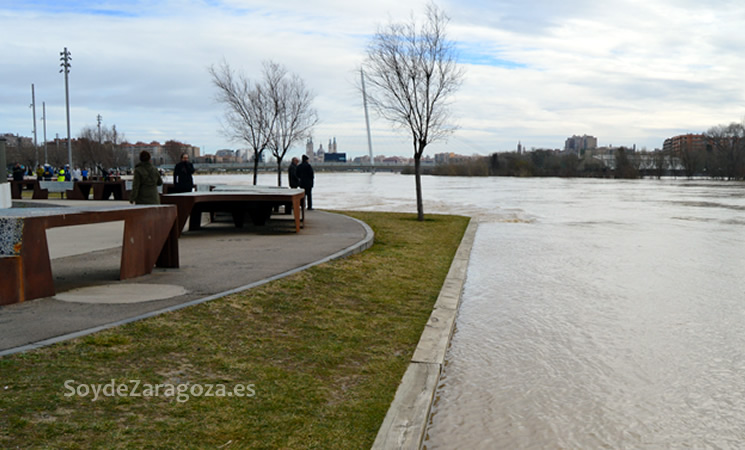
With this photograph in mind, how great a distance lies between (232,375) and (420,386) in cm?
134

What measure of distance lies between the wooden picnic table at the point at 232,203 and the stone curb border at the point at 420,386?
18.5ft

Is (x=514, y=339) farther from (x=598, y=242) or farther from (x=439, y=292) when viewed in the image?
(x=598, y=242)

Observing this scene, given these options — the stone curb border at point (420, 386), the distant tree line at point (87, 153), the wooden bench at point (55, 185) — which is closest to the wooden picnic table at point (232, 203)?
the stone curb border at point (420, 386)

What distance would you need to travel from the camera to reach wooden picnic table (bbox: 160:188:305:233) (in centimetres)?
1180

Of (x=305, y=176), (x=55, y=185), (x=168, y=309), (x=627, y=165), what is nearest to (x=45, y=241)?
(x=168, y=309)

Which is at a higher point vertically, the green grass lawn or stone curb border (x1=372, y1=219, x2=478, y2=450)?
the green grass lawn

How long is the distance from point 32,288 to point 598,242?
472 inches

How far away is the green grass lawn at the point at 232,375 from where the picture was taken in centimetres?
353

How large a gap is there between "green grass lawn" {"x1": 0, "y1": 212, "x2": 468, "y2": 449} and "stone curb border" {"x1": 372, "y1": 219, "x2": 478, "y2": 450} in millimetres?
97

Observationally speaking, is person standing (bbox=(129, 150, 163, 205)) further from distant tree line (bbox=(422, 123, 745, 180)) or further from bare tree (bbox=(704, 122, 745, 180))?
bare tree (bbox=(704, 122, 745, 180))

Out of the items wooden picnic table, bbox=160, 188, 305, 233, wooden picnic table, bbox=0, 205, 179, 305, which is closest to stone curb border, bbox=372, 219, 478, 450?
wooden picnic table, bbox=0, 205, 179, 305

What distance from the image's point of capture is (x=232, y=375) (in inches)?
175

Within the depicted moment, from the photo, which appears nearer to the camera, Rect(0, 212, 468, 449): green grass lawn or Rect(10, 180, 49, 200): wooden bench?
Rect(0, 212, 468, 449): green grass lawn

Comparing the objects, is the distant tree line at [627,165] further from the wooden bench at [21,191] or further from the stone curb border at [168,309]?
the stone curb border at [168,309]
